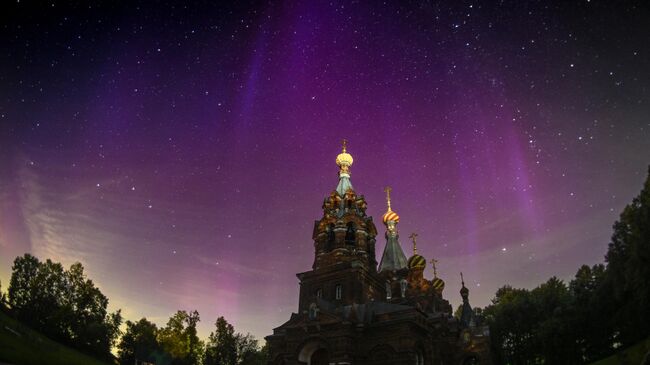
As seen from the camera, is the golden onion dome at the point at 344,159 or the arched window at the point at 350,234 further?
the golden onion dome at the point at 344,159

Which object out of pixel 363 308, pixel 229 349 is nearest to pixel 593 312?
pixel 363 308

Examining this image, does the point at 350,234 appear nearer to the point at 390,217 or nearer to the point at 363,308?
the point at 363,308

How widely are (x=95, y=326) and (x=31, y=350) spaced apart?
14.0 metres

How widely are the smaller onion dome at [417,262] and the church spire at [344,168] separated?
33.3ft

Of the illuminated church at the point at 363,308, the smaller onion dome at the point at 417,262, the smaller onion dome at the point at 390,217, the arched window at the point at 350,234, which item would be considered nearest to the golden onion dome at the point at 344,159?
the illuminated church at the point at 363,308

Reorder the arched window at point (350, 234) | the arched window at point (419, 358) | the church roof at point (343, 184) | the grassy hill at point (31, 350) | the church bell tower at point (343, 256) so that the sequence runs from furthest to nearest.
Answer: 1. the church roof at point (343, 184)
2. the arched window at point (350, 234)
3. the church bell tower at point (343, 256)
4. the grassy hill at point (31, 350)
5. the arched window at point (419, 358)

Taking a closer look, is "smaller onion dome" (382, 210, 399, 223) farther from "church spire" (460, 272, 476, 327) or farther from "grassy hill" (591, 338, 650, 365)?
"grassy hill" (591, 338, 650, 365)

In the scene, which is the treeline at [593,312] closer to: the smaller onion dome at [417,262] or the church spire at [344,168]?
the smaller onion dome at [417,262]

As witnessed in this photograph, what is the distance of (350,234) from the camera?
1324 inches

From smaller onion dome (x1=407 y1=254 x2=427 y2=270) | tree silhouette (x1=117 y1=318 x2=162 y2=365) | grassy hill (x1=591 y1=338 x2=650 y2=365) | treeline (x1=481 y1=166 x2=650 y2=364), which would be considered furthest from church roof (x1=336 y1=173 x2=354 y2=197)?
tree silhouette (x1=117 y1=318 x2=162 y2=365)

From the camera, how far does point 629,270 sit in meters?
22.4

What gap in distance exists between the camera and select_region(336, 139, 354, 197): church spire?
120 ft

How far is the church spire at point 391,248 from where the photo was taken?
40.0 metres

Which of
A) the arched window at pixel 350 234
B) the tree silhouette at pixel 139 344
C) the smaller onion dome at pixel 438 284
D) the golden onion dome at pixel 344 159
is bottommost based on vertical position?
the tree silhouette at pixel 139 344
